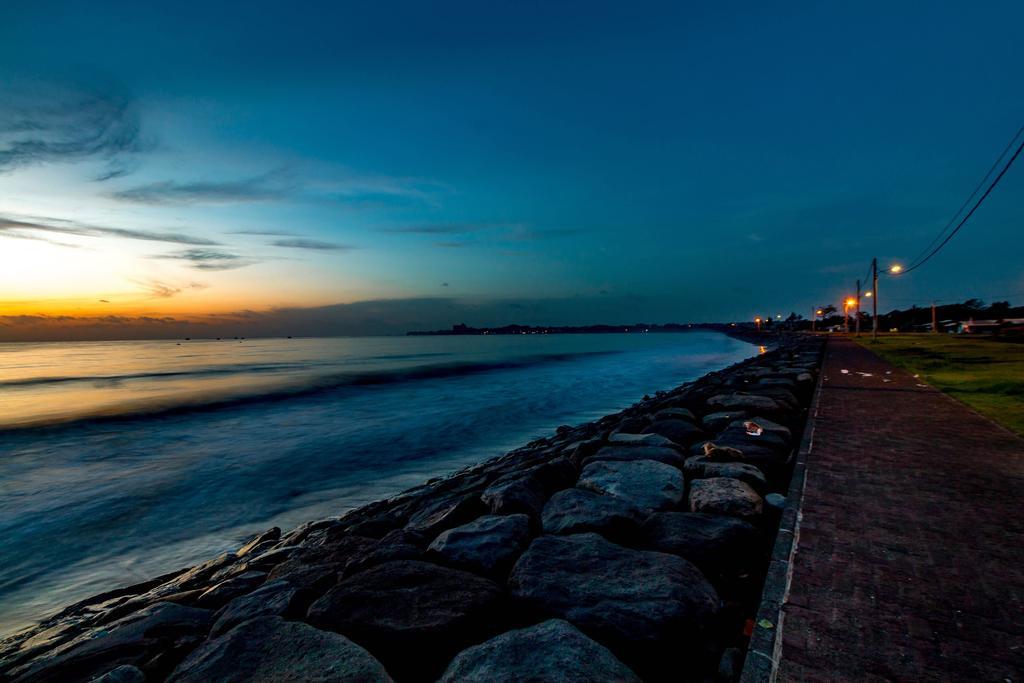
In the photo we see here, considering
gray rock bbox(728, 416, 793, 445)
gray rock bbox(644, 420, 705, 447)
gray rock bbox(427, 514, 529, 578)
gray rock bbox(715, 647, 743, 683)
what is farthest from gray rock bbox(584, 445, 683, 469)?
gray rock bbox(715, 647, 743, 683)

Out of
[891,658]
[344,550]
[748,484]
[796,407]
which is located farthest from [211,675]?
[796,407]

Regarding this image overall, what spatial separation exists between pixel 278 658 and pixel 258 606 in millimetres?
1057

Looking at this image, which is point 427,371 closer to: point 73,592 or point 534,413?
point 534,413

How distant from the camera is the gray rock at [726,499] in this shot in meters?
4.30

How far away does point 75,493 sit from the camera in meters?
10.6

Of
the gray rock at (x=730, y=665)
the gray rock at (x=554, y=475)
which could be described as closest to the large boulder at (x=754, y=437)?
→ the gray rock at (x=554, y=475)

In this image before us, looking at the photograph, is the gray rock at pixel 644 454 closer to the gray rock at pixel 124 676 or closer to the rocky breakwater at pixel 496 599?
the rocky breakwater at pixel 496 599

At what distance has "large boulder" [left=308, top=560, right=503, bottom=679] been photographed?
2.82 meters

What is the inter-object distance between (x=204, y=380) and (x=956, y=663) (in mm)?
43729

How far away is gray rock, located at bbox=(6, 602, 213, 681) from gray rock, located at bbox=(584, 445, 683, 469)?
4534 mm

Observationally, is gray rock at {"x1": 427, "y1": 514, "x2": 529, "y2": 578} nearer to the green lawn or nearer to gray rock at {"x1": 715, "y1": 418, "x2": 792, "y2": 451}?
gray rock at {"x1": 715, "y1": 418, "x2": 792, "y2": 451}

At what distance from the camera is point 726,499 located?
4.41m

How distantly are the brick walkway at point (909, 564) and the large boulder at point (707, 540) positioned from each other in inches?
14.8

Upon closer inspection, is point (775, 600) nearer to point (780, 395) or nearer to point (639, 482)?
point (639, 482)
